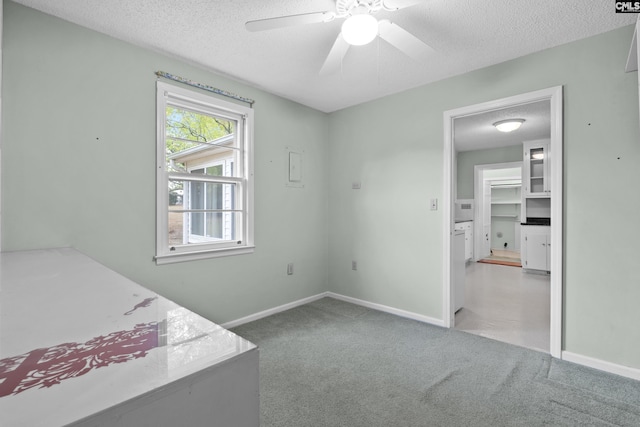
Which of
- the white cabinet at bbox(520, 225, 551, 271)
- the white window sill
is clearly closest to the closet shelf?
the white cabinet at bbox(520, 225, 551, 271)

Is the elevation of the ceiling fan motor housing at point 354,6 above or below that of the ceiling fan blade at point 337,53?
above

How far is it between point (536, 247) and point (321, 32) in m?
5.33

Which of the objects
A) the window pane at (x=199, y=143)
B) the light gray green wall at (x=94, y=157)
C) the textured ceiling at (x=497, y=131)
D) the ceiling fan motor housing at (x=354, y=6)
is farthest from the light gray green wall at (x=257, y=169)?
the ceiling fan motor housing at (x=354, y=6)

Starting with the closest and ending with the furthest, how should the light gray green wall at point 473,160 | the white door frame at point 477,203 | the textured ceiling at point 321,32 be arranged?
the textured ceiling at point 321,32 → the light gray green wall at point 473,160 → the white door frame at point 477,203

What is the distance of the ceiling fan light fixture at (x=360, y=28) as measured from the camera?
63.8 inches

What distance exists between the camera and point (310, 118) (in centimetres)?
377

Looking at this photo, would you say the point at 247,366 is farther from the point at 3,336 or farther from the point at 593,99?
the point at 593,99

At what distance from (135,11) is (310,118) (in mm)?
2101

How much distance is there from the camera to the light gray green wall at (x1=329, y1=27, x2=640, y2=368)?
6.95 ft

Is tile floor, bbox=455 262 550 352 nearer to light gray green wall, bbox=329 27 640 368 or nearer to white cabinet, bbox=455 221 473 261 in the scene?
light gray green wall, bbox=329 27 640 368

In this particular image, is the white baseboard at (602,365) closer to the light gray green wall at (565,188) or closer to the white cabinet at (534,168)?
the light gray green wall at (565,188)

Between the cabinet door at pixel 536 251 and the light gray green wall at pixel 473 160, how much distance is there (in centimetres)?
156

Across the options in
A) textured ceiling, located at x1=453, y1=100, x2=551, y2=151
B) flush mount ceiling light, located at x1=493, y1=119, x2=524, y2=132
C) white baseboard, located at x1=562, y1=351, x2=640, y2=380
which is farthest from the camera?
flush mount ceiling light, located at x1=493, y1=119, x2=524, y2=132

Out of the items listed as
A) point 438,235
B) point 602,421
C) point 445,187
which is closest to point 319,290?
point 438,235
